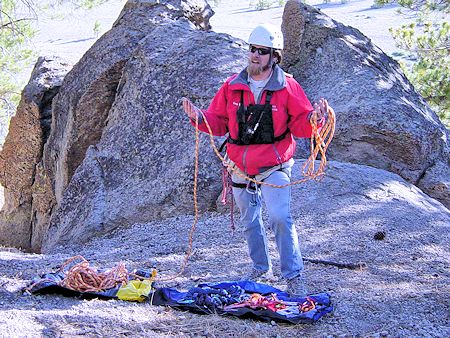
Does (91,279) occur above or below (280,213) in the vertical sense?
below

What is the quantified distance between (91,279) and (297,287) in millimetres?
1572

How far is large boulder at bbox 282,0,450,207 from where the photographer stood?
8.84m

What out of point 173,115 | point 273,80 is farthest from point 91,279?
point 173,115

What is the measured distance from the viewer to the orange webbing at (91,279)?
4887mm

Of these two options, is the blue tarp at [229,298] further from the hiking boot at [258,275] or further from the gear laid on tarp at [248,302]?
the hiking boot at [258,275]

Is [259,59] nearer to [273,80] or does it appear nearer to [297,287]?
[273,80]

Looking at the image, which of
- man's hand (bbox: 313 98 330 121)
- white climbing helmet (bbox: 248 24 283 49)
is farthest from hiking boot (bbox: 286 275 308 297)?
white climbing helmet (bbox: 248 24 283 49)

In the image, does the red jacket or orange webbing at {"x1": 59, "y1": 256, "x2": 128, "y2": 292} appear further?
orange webbing at {"x1": 59, "y1": 256, "x2": 128, "y2": 292}

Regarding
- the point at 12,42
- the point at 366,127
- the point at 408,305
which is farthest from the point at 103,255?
the point at 12,42

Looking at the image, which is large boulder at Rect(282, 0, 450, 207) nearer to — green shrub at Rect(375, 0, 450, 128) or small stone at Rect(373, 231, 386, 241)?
green shrub at Rect(375, 0, 450, 128)

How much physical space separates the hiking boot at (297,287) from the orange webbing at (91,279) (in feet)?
4.19

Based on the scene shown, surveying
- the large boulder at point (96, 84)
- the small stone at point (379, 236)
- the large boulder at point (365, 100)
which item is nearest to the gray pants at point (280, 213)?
the small stone at point (379, 236)

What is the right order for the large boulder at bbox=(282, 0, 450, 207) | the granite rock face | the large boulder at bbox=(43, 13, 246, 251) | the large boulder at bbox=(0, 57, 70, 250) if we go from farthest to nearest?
the large boulder at bbox=(0, 57, 70, 250)
the large boulder at bbox=(282, 0, 450, 207)
the granite rock face
the large boulder at bbox=(43, 13, 246, 251)

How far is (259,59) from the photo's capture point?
15.1 feet
